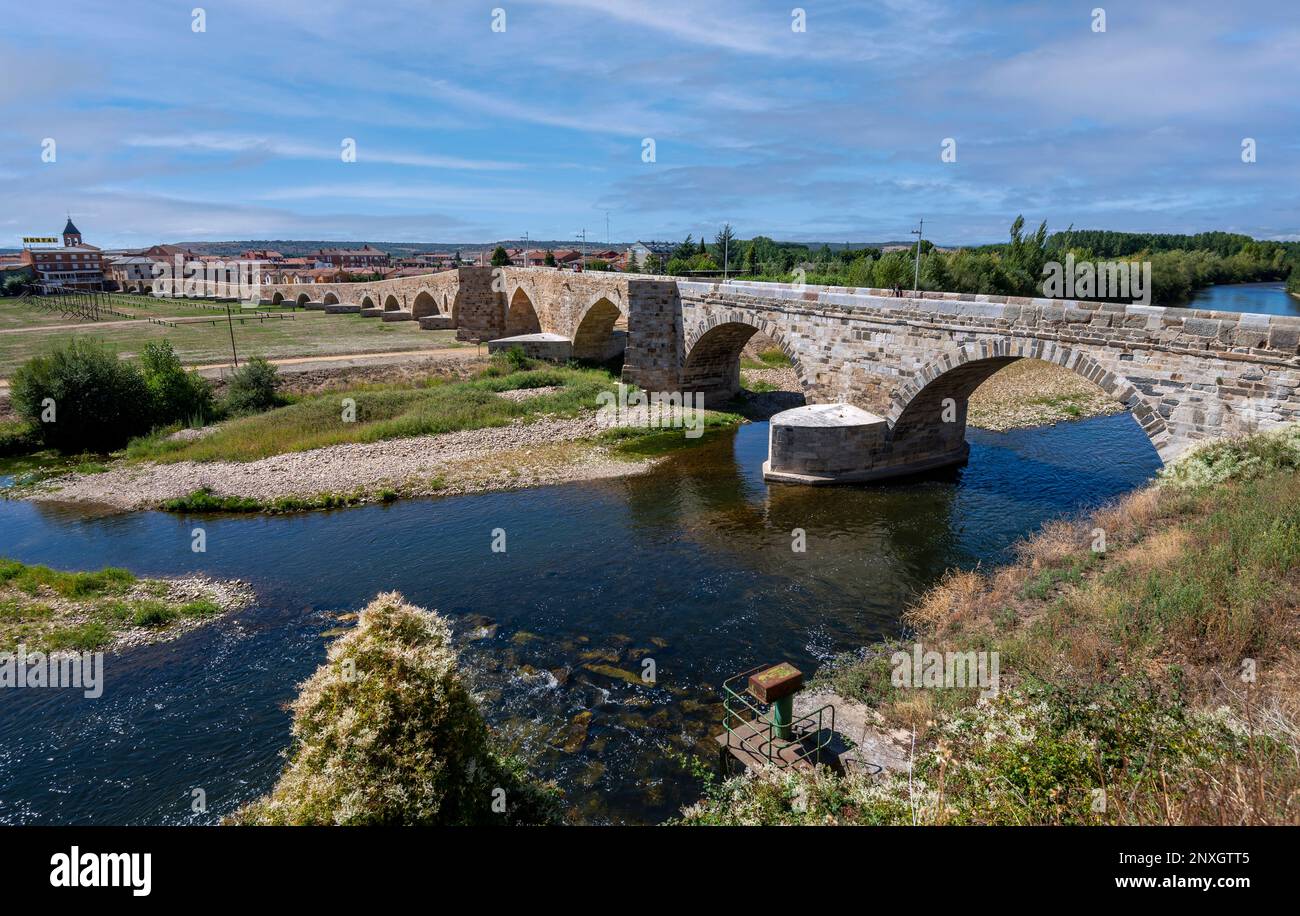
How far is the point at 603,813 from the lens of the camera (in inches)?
378

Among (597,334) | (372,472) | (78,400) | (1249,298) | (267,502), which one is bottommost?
(267,502)

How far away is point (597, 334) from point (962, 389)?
26.5 metres

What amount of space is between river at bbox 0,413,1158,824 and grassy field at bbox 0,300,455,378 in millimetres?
28625

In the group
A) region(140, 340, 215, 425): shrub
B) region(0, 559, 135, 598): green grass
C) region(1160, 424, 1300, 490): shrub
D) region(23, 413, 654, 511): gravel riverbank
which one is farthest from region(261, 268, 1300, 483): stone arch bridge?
region(140, 340, 215, 425): shrub

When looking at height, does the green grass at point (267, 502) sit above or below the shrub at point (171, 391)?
below

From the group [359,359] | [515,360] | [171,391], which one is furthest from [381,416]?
[359,359]

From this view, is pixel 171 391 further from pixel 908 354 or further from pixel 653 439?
pixel 908 354

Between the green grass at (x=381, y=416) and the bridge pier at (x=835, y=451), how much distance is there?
1295cm

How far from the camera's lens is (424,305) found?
7050cm

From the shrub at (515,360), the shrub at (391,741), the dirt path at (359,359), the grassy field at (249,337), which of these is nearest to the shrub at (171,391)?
the dirt path at (359,359)

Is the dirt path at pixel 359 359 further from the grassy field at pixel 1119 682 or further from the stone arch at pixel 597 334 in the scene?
the grassy field at pixel 1119 682

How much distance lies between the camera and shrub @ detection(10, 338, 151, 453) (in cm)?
2897

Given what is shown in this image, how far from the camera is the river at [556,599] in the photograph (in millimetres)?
10813

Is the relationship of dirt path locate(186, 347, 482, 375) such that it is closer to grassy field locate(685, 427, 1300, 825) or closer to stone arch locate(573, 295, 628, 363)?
stone arch locate(573, 295, 628, 363)
